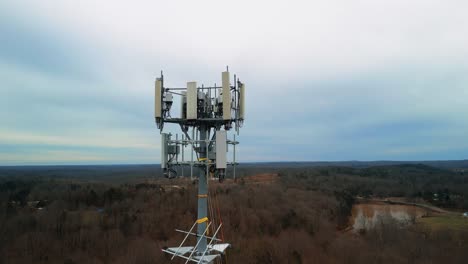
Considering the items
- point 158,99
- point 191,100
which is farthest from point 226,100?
point 158,99

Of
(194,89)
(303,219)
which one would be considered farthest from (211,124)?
(303,219)

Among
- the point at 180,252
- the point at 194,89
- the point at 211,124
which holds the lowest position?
the point at 180,252

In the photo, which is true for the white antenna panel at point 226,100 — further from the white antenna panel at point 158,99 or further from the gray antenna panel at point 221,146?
the white antenna panel at point 158,99

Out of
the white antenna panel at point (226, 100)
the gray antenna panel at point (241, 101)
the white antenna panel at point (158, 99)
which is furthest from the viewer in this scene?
the gray antenna panel at point (241, 101)

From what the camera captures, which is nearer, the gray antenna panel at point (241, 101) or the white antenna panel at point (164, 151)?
the white antenna panel at point (164, 151)

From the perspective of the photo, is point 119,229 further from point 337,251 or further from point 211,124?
point 211,124

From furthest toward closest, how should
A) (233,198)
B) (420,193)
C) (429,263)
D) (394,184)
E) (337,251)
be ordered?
(394,184) → (420,193) → (233,198) → (337,251) → (429,263)

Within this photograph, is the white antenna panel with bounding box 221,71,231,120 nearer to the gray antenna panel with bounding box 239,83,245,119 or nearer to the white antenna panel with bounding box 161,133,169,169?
the gray antenna panel with bounding box 239,83,245,119

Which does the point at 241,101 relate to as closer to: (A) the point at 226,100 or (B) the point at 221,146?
(A) the point at 226,100
